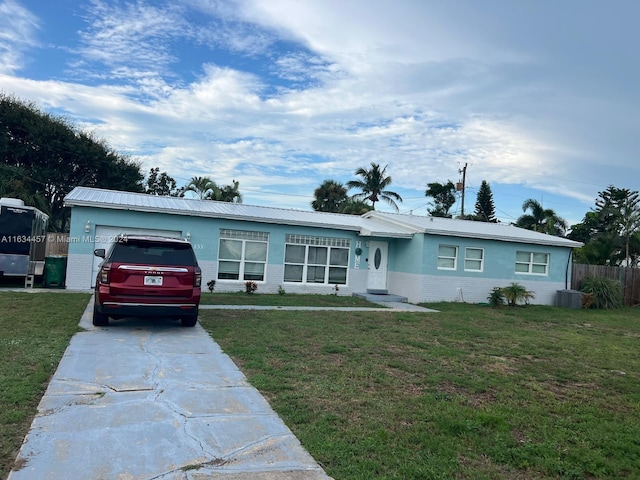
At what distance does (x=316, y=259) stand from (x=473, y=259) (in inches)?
248

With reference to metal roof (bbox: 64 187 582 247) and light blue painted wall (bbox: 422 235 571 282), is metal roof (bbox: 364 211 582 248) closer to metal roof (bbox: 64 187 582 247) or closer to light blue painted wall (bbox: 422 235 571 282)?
metal roof (bbox: 64 187 582 247)

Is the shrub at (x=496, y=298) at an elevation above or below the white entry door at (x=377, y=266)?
below

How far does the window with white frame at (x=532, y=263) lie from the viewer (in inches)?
804

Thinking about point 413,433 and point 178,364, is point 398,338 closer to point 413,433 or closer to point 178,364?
point 178,364

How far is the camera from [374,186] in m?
38.5

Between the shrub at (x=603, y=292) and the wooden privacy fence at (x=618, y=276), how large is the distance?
32.0 inches

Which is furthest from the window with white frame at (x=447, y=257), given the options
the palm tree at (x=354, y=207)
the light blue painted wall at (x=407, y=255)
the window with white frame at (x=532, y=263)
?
the palm tree at (x=354, y=207)

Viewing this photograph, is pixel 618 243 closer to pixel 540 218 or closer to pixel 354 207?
pixel 540 218

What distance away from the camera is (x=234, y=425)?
4.74 metres

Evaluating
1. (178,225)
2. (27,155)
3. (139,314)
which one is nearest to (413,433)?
(139,314)

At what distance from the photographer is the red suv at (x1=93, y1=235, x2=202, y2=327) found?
8.73m

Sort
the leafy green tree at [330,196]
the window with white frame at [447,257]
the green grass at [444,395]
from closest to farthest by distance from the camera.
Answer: the green grass at [444,395] → the window with white frame at [447,257] → the leafy green tree at [330,196]

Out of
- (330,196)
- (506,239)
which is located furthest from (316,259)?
(330,196)

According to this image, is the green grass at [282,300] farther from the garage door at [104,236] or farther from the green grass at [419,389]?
the garage door at [104,236]
